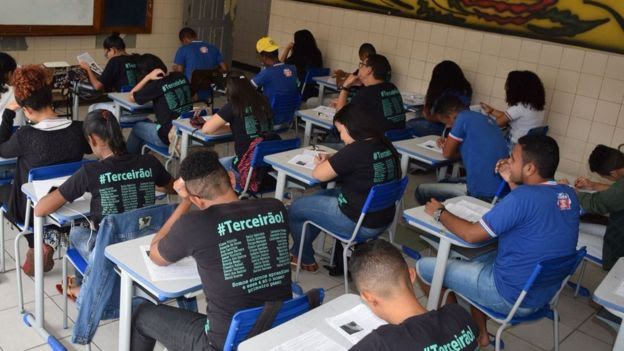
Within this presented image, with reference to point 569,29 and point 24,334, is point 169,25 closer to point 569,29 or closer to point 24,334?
point 569,29

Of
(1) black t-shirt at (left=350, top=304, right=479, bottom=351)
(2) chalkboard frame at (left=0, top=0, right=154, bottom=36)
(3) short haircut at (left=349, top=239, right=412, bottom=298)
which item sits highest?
(2) chalkboard frame at (left=0, top=0, right=154, bottom=36)

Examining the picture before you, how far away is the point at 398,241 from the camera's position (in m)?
5.35

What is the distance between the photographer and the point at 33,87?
3.95m

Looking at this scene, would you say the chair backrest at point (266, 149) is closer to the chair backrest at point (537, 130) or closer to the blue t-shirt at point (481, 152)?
the blue t-shirt at point (481, 152)

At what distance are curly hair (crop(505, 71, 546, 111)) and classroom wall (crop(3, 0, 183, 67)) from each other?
210 inches

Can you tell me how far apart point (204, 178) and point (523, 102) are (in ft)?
15.0

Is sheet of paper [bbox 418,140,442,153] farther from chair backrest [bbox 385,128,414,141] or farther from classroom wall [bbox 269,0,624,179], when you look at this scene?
classroom wall [bbox 269,0,624,179]

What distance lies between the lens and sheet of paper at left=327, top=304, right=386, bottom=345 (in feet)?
7.68

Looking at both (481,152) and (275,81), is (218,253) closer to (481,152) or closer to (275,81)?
(481,152)

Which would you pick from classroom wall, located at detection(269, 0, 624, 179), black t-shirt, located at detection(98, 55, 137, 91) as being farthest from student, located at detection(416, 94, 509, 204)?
black t-shirt, located at detection(98, 55, 137, 91)

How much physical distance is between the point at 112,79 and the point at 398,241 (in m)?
3.55

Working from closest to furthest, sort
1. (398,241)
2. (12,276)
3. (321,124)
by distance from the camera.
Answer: (12,276) < (398,241) < (321,124)

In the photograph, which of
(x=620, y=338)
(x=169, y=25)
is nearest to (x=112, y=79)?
(x=169, y=25)

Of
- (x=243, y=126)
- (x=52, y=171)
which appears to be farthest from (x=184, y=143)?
(x=52, y=171)
